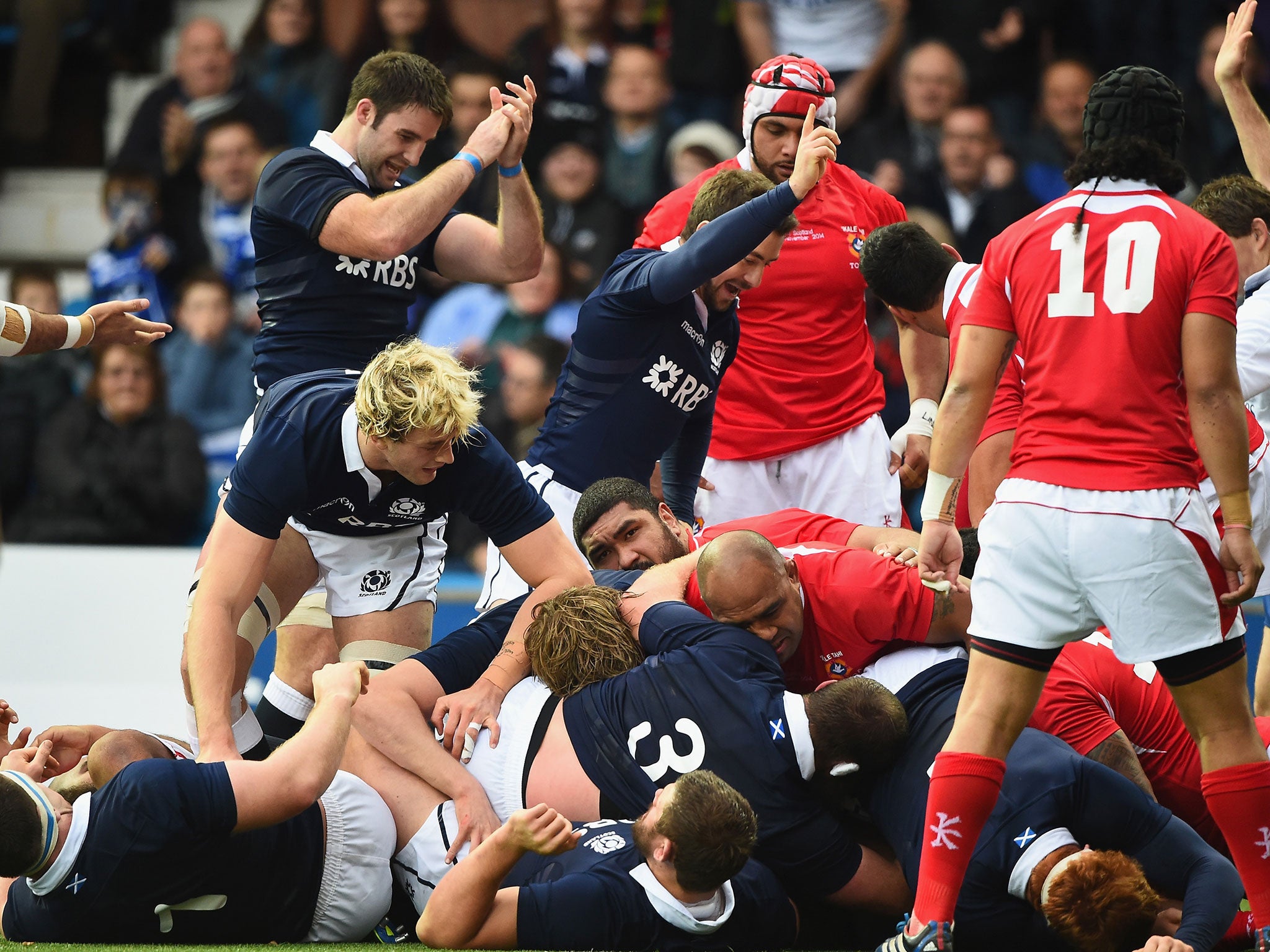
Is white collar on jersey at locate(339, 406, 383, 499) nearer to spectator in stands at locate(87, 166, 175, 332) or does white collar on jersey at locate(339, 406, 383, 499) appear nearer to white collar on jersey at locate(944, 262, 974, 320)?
white collar on jersey at locate(944, 262, 974, 320)

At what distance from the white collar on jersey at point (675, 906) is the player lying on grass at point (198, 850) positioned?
795 mm

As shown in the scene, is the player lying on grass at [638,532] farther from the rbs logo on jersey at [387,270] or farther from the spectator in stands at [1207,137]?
the spectator in stands at [1207,137]

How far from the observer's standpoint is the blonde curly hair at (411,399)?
159 inches

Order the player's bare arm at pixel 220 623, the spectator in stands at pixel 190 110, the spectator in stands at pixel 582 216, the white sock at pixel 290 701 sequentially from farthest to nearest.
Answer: the spectator in stands at pixel 190 110 → the spectator in stands at pixel 582 216 → the white sock at pixel 290 701 → the player's bare arm at pixel 220 623

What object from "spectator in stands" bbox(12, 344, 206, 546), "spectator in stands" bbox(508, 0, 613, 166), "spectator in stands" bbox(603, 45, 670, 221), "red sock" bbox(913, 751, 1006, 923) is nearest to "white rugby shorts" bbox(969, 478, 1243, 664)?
"red sock" bbox(913, 751, 1006, 923)

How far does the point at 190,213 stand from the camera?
1052cm

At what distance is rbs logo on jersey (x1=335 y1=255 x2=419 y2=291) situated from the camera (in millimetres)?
5086

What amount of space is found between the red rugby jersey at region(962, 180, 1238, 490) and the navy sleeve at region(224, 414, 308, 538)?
1.94 meters

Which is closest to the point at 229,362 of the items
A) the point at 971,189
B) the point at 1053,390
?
the point at 971,189

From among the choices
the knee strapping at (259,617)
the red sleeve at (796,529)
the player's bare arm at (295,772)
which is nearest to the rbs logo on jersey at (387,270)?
the knee strapping at (259,617)

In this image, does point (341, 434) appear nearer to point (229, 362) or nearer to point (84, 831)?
point (84, 831)

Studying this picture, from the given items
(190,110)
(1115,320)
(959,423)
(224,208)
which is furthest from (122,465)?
(1115,320)

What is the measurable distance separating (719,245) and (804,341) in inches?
61.1

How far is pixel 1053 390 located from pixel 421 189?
2163 millimetres
